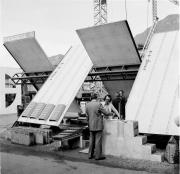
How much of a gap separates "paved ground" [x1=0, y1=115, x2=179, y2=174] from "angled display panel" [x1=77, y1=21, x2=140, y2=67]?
4598 millimetres

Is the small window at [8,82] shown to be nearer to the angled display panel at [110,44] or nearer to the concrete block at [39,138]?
the angled display panel at [110,44]

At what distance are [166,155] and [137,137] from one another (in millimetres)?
842

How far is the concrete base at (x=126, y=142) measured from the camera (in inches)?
267

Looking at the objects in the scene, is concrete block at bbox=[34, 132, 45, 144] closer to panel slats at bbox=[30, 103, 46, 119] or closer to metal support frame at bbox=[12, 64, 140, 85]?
panel slats at bbox=[30, 103, 46, 119]

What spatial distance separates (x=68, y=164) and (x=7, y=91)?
2271cm

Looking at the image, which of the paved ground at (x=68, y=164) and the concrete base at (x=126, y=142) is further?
the concrete base at (x=126, y=142)

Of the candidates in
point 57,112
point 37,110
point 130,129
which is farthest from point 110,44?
point 130,129

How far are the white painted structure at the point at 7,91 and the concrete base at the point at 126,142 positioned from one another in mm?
21092

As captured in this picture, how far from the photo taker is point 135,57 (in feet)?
34.6

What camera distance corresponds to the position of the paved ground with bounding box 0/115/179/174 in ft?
19.7

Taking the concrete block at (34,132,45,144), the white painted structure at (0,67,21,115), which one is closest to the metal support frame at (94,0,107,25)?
the white painted structure at (0,67,21,115)

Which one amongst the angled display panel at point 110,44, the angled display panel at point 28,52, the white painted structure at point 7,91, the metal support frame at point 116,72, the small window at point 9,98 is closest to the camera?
the angled display panel at point 110,44

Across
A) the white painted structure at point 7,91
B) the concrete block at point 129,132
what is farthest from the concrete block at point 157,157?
the white painted structure at point 7,91

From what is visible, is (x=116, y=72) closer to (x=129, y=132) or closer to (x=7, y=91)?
(x=129, y=132)
